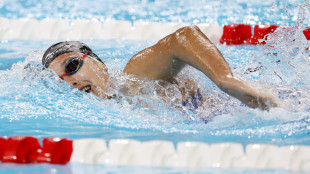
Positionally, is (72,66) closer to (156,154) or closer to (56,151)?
(56,151)

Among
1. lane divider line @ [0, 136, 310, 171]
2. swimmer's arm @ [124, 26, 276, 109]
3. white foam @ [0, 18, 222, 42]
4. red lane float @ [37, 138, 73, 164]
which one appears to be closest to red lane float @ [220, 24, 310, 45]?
white foam @ [0, 18, 222, 42]

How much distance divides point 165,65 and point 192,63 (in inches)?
10.2

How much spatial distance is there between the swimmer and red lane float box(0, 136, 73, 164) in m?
0.54

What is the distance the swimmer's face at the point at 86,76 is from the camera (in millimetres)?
2355

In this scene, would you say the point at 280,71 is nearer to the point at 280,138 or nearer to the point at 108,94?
the point at 280,138

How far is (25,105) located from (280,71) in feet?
5.25

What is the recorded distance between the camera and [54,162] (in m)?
1.83

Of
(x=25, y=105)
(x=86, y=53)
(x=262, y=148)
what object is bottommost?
(x=262, y=148)

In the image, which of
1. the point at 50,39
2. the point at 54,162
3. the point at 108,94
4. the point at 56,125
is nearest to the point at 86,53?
the point at 108,94

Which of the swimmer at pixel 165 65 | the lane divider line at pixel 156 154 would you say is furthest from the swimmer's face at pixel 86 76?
the lane divider line at pixel 156 154

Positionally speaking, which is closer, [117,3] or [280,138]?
[280,138]

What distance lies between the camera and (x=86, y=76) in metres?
2.36

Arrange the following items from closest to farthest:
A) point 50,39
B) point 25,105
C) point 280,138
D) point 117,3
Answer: point 280,138
point 25,105
point 50,39
point 117,3

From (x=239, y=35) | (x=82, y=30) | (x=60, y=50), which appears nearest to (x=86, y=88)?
(x=60, y=50)
